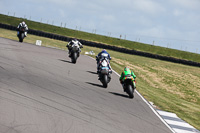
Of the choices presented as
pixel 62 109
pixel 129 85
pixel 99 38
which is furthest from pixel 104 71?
pixel 99 38

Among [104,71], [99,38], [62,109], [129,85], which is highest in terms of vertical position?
[99,38]

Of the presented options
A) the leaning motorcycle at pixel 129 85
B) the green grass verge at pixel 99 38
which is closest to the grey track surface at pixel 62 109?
the leaning motorcycle at pixel 129 85

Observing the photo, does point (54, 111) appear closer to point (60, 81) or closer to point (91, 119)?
point (91, 119)

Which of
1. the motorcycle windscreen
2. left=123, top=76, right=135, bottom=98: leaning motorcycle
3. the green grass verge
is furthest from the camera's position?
the green grass verge

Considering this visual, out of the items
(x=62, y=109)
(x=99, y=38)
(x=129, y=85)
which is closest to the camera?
(x=62, y=109)

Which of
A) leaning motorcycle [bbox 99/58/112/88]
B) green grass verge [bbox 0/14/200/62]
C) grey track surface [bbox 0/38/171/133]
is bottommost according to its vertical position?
grey track surface [bbox 0/38/171/133]

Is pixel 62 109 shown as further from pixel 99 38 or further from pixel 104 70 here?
pixel 99 38

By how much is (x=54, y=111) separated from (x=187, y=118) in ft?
24.3

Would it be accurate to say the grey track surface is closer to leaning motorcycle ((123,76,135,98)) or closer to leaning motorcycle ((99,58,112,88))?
leaning motorcycle ((123,76,135,98))

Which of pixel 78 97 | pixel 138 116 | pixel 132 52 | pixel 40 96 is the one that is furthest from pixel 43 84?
pixel 132 52

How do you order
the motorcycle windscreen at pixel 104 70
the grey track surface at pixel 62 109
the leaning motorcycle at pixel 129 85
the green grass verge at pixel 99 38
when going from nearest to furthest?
the grey track surface at pixel 62 109, the leaning motorcycle at pixel 129 85, the motorcycle windscreen at pixel 104 70, the green grass verge at pixel 99 38

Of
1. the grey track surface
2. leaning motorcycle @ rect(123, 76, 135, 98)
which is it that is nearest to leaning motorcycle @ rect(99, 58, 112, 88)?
leaning motorcycle @ rect(123, 76, 135, 98)

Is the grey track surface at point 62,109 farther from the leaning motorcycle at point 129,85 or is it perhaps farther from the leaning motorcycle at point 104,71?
the leaning motorcycle at point 104,71

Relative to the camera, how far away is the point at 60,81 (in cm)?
1484
